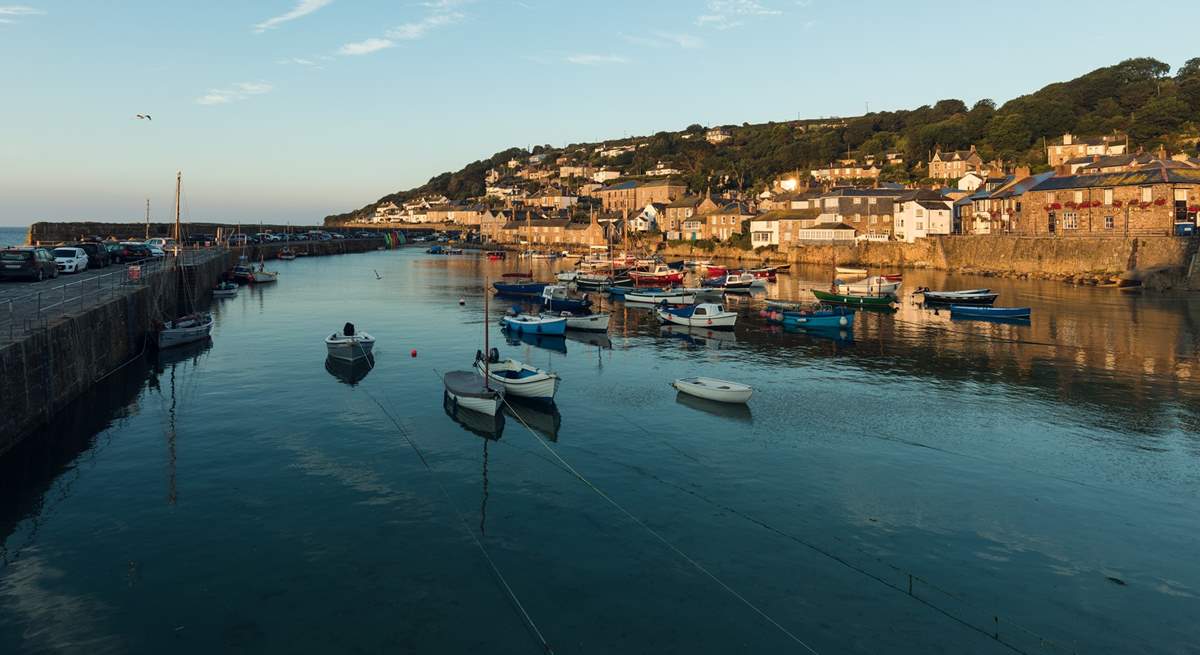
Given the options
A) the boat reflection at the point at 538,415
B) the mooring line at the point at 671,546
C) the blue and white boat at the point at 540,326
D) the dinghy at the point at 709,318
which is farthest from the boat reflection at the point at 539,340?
the mooring line at the point at 671,546

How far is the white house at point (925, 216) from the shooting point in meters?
117

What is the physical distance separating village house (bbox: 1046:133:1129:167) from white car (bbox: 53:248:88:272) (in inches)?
6120

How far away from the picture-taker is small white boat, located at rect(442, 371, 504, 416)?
1242 inches

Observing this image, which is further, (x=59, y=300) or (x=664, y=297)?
(x=664, y=297)

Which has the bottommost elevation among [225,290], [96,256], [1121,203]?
[225,290]

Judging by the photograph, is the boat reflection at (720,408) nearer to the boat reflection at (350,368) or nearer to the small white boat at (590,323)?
the boat reflection at (350,368)

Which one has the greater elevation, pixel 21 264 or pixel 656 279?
pixel 21 264

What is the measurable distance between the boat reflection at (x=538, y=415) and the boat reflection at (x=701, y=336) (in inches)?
805

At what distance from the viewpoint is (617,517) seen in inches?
848

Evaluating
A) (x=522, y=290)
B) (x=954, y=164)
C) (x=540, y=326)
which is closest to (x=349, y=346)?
(x=540, y=326)

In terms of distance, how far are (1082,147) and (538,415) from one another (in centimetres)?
15449

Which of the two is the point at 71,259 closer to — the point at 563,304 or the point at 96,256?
the point at 96,256

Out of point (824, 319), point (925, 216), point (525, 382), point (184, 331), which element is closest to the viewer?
point (525, 382)

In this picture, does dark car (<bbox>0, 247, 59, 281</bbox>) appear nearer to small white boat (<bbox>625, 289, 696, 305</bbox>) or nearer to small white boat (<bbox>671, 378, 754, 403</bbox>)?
small white boat (<bbox>671, 378, 754, 403</bbox>)
